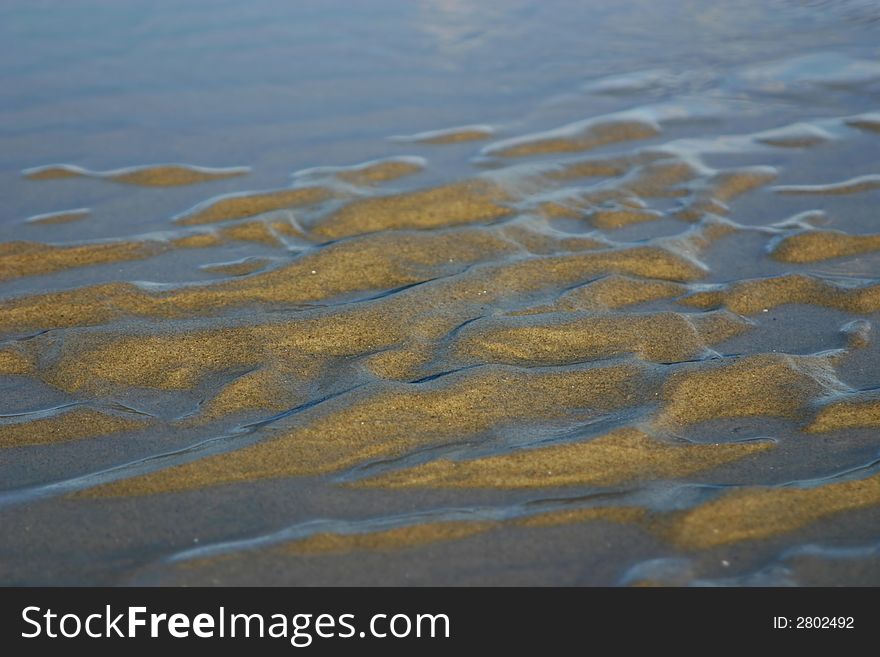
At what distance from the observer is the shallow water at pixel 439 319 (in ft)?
6.53

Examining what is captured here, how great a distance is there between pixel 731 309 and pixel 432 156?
1.76 metres

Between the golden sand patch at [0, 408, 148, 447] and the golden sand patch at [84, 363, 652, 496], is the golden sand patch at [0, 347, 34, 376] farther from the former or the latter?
the golden sand patch at [84, 363, 652, 496]

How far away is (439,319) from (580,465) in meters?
0.80

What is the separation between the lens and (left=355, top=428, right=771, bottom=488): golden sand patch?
2135mm

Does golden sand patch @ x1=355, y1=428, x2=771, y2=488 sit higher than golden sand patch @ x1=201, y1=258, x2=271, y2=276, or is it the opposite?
golden sand patch @ x1=201, y1=258, x2=271, y2=276

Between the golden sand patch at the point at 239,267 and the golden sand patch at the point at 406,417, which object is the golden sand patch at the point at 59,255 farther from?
the golden sand patch at the point at 406,417

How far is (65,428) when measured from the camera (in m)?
2.34

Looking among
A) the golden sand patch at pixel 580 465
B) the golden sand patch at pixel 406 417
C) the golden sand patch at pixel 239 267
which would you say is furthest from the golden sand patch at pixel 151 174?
the golden sand patch at pixel 580 465

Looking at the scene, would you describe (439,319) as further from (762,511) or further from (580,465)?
(762,511)
